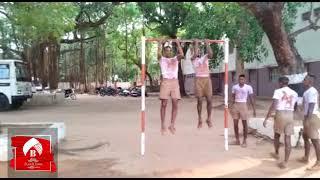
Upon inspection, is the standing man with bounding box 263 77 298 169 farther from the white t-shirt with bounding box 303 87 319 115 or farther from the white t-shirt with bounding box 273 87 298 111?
the white t-shirt with bounding box 303 87 319 115

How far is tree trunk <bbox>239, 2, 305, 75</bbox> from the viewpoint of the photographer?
12319mm

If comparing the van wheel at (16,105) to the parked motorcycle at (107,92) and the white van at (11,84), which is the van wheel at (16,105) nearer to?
the white van at (11,84)

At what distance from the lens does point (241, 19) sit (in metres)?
23.7

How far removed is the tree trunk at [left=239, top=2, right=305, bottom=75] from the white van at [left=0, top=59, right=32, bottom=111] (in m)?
13.8

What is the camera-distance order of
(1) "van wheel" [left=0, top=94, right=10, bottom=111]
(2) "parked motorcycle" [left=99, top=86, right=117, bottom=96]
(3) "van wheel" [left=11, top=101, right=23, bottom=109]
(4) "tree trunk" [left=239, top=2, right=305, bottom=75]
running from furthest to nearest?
(2) "parked motorcycle" [left=99, top=86, right=117, bottom=96]
(3) "van wheel" [left=11, top=101, right=23, bottom=109]
(1) "van wheel" [left=0, top=94, right=10, bottom=111]
(4) "tree trunk" [left=239, top=2, right=305, bottom=75]

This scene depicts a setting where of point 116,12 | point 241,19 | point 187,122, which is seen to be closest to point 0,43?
point 116,12

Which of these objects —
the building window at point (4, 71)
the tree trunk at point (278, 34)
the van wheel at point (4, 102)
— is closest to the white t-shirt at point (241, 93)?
the tree trunk at point (278, 34)

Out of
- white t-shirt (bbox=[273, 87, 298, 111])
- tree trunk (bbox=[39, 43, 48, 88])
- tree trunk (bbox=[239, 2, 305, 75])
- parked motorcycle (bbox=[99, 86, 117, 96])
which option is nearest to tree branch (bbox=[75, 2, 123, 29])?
tree trunk (bbox=[39, 43, 48, 88])

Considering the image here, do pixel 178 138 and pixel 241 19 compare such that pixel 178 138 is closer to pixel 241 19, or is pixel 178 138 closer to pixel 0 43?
pixel 241 19

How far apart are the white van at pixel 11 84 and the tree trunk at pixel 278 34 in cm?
1384

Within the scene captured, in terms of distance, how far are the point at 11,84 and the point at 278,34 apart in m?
14.3

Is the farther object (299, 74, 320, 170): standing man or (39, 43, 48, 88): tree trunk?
(39, 43, 48, 88): tree trunk

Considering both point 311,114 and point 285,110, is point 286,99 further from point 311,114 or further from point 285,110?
point 311,114

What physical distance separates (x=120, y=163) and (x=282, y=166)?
119 inches
